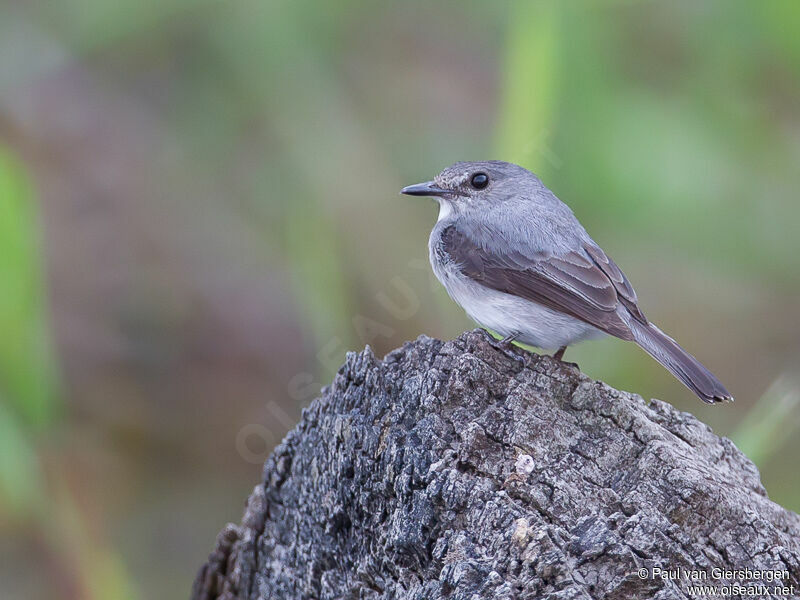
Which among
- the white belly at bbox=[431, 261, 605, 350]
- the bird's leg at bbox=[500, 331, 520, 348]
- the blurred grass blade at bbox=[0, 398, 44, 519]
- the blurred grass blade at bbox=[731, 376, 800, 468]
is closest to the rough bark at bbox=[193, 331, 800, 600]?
the blurred grass blade at bbox=[731, 376, 800, 468]

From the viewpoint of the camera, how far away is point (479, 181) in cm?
467

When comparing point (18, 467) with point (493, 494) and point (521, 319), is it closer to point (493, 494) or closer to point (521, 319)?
point (521, 319)

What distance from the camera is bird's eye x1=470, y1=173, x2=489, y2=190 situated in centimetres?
466

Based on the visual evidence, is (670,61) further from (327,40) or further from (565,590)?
(565,590)

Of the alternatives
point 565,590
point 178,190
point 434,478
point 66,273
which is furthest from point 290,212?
point 565,590

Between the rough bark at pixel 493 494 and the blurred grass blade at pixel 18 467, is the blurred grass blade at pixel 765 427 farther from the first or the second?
the blurred grass blade at pixel 18 467

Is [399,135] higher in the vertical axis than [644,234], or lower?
higher

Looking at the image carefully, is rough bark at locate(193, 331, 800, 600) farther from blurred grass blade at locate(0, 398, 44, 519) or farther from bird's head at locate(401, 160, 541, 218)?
blurred grass blade at locate(0, 398, 44, 519)

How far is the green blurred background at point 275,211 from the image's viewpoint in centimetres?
559

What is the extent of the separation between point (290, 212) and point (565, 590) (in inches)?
171

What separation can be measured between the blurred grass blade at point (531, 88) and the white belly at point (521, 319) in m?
0.73

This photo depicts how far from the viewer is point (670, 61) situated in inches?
267

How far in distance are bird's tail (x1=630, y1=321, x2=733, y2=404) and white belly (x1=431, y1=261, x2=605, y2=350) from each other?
0.60ft

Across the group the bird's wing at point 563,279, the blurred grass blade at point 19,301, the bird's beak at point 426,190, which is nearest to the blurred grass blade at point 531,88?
the bird's beak at point 426,190
